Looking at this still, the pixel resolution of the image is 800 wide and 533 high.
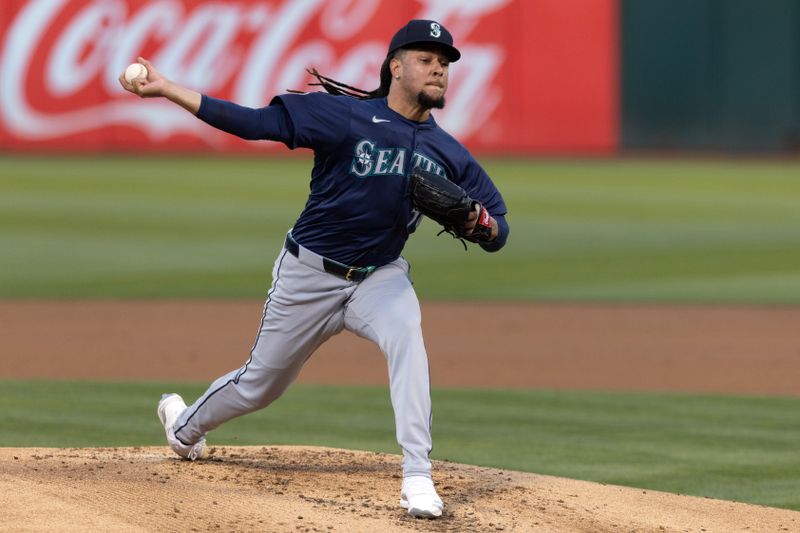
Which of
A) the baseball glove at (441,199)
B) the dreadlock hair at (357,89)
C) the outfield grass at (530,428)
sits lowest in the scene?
the outfield grass at (530,428)

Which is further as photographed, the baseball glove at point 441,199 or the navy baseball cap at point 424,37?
the navy baseball cap at point 424,37

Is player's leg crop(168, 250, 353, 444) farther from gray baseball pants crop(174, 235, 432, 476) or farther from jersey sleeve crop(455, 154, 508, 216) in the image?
jersey sleeve crop(455, 154, 508, 216)

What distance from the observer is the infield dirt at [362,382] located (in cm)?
549

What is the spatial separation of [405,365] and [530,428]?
8.84 ft

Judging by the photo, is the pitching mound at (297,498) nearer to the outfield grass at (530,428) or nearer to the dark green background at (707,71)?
the outfield grass at (530,428)

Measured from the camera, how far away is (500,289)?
48.2ft

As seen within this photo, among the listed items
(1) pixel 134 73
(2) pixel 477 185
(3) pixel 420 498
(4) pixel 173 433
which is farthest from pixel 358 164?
(4) pixel 173 433

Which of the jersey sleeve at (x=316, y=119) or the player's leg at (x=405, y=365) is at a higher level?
the jersey sleeve at (x=316, y=119)

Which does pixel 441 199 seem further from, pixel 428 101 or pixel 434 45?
pixel 434 45

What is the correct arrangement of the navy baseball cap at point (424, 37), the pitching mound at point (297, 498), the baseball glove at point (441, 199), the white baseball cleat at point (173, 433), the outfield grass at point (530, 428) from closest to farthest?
the pitching mound at point (297, 498) → the baseball glove at point (441, 199) → the navy baseball cap at point (424, 37) → the white baseball cleat at point (173, 433) → the outfield grass at point (530, 428)

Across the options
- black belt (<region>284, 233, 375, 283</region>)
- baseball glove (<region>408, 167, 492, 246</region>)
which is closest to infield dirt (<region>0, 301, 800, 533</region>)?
black belt (<region>284, 233, 375, 283</region>)

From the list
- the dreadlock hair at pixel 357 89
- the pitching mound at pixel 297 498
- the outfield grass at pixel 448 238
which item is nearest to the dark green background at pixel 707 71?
the outfield grass at pixel 448 238

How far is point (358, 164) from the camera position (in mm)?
5855

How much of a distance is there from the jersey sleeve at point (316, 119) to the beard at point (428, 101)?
29cm
